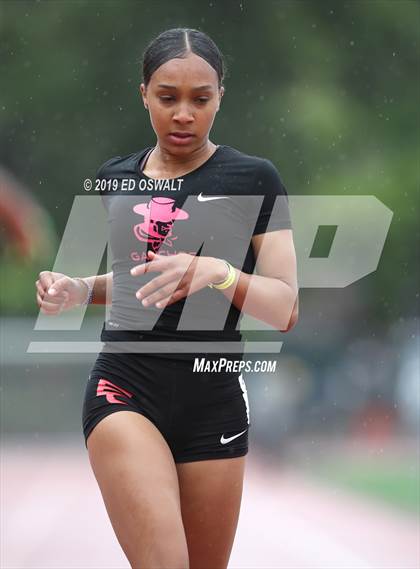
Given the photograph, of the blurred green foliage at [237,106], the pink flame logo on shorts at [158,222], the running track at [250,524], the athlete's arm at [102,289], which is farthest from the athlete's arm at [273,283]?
the blurred green foliage at [237,106]

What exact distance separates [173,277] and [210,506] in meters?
0.76

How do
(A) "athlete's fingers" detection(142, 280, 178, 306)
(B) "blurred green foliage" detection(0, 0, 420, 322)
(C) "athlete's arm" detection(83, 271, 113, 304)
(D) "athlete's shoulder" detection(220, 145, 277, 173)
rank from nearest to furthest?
(A) "athlete's fingers" detection(142, 280, 178, 306) → (D) "athlete's shoulder" detection(220, 145, 277, 173) → (C) "athlete's arm" detection(83, 271, 113, 304) → (B) "blurred green foliage" detection(0, 0, 420, 322)

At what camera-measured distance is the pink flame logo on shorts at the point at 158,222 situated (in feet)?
11.2

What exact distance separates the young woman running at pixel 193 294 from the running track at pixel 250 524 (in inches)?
166

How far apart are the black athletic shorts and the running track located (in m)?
4.23

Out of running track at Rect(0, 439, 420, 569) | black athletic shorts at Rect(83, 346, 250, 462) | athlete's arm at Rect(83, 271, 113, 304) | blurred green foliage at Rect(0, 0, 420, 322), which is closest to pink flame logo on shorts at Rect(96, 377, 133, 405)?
black athletic shorts at Rect(83, 346, 250, 462)

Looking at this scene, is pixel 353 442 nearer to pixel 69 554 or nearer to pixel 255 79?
pixel 255 79

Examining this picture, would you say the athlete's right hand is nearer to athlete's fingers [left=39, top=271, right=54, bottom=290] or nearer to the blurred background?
athlete's fingers [left=39, top=271, right=54, bottom=290]

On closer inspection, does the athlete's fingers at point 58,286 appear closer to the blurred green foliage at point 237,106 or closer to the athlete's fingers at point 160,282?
the athlete's fingers at point 160,282

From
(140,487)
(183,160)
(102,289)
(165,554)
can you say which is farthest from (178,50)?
(165,554)

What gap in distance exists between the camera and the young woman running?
334 cm

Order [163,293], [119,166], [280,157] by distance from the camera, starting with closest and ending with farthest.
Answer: [163,293]
[119,166]
[280,157]

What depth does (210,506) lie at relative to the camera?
3352 millimetres

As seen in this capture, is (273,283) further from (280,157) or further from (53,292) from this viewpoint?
(280,157)
